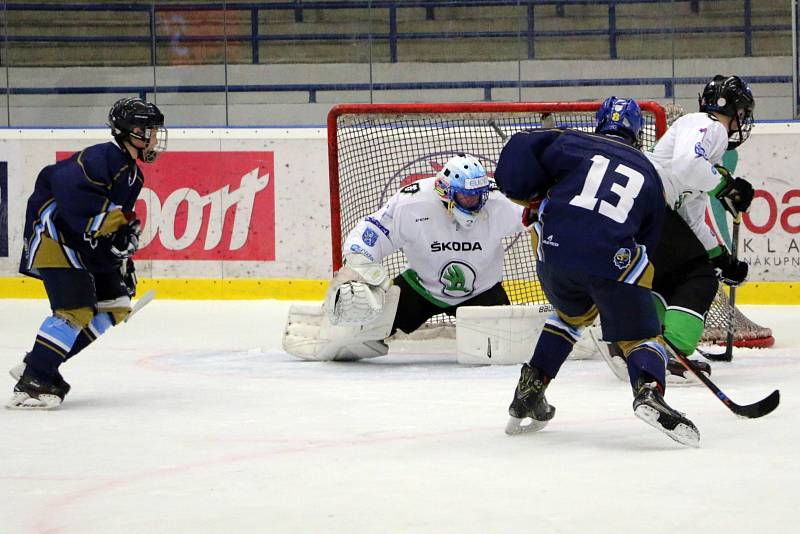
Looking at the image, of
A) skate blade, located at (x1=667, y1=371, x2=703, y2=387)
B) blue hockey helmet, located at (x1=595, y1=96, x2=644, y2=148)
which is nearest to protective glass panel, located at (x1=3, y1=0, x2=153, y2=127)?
skate blade, located at (x1=667, y1=371, x2=703, y2=387)

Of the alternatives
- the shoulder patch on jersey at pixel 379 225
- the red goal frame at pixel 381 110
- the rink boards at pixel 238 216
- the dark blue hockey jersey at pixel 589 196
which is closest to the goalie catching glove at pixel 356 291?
the shoulder patch on jersey at pixel 379 225

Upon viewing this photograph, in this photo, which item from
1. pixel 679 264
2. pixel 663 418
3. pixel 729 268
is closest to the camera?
pixel 663 418

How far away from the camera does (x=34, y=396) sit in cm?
405

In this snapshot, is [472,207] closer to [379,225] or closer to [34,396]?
[379,225]

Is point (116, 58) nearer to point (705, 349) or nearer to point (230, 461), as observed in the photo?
point (705, 349)

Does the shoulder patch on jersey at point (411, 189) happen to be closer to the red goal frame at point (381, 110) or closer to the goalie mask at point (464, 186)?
the goalie mask at point (464, 186)

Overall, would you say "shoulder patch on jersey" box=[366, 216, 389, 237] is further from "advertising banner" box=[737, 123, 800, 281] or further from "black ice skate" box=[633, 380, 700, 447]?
"advertising banner" box=[737, 123, 800, 281]

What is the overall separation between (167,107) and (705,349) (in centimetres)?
416

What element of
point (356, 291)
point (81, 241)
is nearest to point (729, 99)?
point (356, 291)

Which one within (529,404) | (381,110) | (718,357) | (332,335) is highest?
(381,110)

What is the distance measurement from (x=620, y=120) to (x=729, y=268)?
1.36 metres

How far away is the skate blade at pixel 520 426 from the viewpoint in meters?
3.47

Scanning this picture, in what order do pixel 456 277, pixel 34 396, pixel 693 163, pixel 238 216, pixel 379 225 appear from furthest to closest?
pixel 238 216
pixel 456 277
pixel 379 225
pixel 693 163
pixel 34 396

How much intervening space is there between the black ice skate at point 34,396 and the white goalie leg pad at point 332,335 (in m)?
1.46
